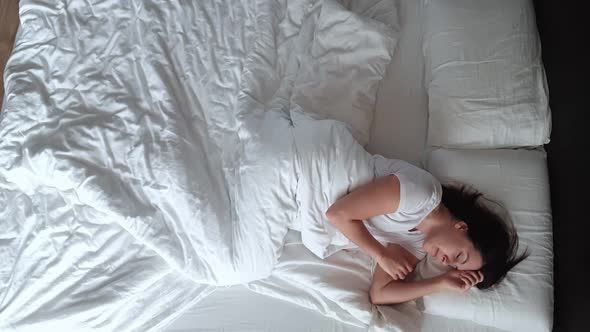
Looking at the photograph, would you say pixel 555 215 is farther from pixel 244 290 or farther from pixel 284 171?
pixel 244 290

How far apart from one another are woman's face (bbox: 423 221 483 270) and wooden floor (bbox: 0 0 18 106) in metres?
1.88

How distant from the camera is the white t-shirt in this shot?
1.19 meters

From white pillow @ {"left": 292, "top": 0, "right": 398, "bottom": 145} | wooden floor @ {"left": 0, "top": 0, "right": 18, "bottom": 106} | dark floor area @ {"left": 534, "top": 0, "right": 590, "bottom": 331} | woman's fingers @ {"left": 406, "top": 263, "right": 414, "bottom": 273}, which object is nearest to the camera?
dark floor area @ {"left": 534, "top": 0, "right": 590, "bottom": 331}

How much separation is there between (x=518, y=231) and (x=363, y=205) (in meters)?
0.43

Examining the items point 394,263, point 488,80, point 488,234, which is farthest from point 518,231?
point 488,80

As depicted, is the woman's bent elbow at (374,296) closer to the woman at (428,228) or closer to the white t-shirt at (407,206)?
the woman at (428,228)

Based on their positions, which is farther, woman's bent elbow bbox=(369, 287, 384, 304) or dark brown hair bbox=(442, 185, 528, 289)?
woman's bent elbow bbox=(369, 287, 384, 304)

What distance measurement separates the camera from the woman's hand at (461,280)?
3.96 ft

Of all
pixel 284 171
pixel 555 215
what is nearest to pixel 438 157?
pixel 555 215

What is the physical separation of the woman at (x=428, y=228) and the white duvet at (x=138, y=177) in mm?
100

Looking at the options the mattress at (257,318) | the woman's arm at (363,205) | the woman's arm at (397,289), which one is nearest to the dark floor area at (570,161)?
the mattress at (257,318)

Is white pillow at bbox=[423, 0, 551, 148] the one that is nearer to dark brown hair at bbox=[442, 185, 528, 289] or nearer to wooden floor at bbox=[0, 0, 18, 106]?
dark brown hair at bbox=[442, 185, 528, 289]

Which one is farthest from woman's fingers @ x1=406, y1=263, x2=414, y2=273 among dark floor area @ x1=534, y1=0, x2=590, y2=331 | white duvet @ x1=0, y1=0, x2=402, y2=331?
dark floor area @ x1=534, y1=0, x2=590, y2=331

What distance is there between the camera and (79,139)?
4.27 ft
